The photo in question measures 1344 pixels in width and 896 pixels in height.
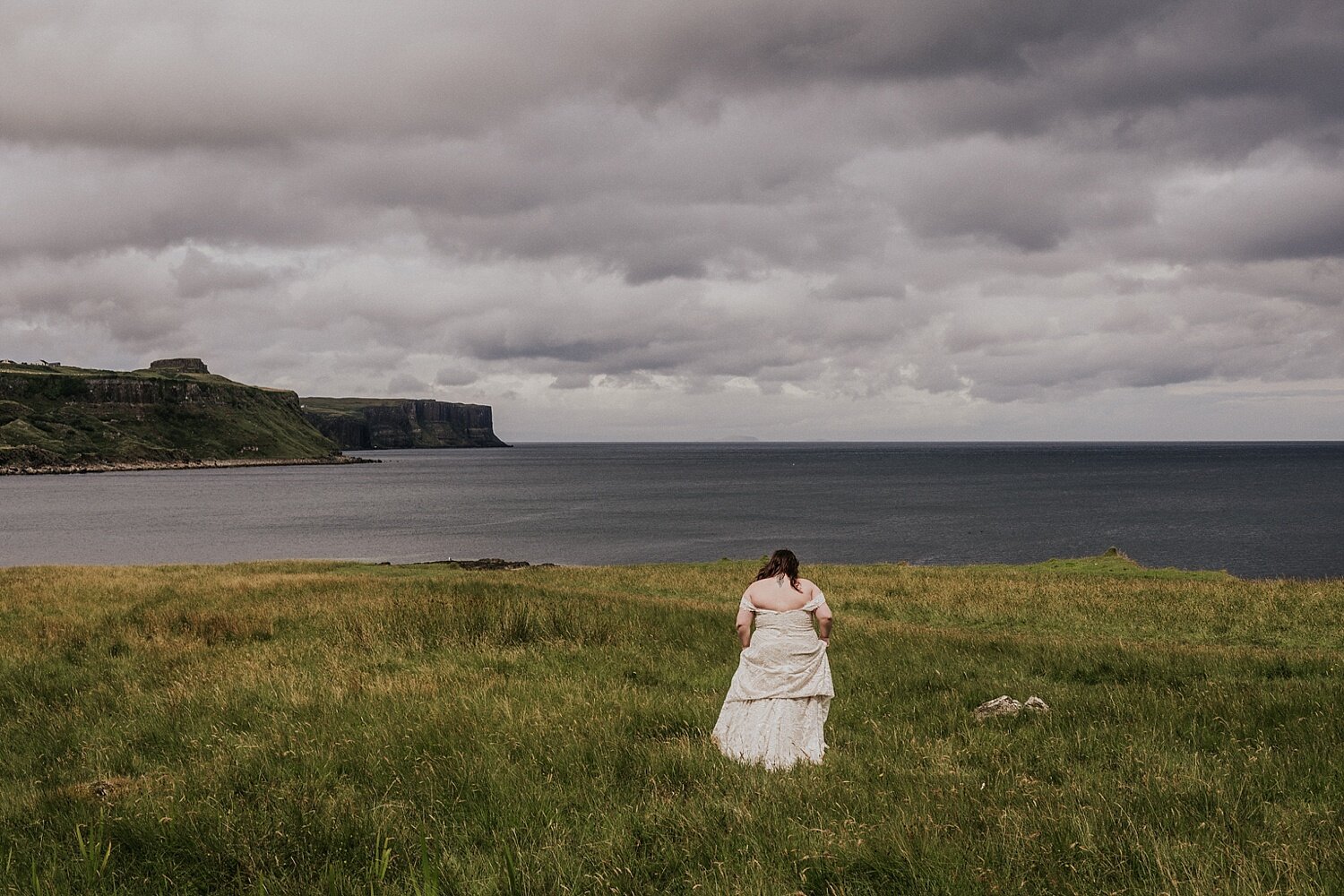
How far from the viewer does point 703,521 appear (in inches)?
3935

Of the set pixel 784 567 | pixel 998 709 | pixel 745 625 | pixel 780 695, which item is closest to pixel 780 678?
pixel 780 695

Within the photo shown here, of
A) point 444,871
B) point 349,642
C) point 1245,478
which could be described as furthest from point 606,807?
point 1245,478

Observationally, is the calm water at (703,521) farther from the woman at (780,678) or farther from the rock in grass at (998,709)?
the woman at (780,678)

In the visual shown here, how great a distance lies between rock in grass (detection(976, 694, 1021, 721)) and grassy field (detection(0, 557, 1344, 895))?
0.42m

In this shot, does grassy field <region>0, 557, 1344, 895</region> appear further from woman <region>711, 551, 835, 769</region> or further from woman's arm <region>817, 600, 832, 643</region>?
woman's arm <region>817, 600, 832, 643</region>

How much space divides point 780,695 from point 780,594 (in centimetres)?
104

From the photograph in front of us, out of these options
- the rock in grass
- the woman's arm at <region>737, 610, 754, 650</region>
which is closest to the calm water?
the rock in grass

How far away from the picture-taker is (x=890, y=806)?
5.66 metres

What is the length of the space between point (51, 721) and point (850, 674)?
1035cm

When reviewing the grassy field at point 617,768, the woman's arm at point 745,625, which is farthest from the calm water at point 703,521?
the woman's arm at point 745,625

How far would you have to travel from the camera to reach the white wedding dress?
7422 mm

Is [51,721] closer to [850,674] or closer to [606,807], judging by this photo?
[606,807]

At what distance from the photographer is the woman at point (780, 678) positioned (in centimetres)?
747

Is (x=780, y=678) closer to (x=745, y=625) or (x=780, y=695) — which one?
(x=780, y=695)
